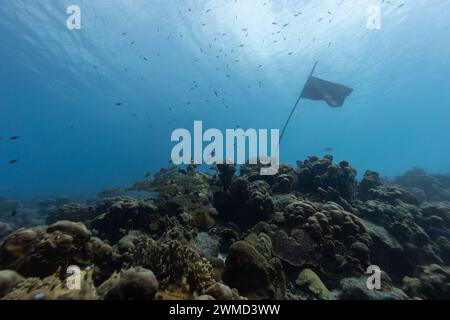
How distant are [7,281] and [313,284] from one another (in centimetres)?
558

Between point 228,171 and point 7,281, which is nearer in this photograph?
point 7,281

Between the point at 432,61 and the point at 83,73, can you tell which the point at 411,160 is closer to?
the point at 432,61

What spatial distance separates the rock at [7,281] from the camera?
346 cm

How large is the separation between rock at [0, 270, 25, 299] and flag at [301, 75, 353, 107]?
20.2m

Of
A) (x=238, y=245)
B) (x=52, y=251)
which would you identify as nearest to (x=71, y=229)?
(x=52, y=251)

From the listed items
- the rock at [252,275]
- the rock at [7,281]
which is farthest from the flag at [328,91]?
the rock at [7,281]

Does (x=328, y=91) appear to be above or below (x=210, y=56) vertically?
below

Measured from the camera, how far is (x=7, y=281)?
3.53 m

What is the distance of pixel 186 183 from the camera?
30.1 feet

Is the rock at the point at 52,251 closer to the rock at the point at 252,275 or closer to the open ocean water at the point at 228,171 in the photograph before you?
the open ocean water at the point at 228,171

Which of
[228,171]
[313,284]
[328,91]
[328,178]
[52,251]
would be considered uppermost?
[328,91]

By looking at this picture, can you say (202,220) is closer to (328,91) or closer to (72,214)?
(72,214)

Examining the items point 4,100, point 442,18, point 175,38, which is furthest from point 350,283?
point 4,100

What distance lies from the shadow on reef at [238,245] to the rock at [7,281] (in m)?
0.01
